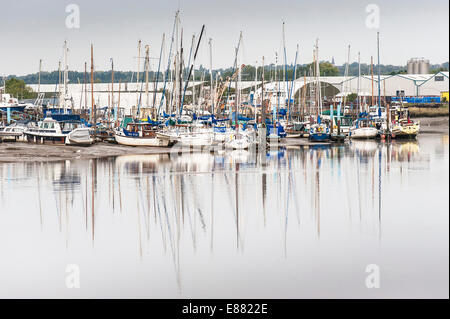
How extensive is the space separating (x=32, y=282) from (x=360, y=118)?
87153 millimetres

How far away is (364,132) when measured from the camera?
92.6 metres

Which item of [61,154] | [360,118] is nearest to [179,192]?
[61,154]

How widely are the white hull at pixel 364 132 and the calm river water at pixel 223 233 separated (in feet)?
142

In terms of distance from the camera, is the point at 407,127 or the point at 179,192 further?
the point at 407,127

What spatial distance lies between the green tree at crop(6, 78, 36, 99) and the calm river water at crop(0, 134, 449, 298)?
118m

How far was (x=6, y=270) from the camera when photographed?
2198cm

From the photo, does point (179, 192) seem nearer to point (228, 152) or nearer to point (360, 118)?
point (228, 152)

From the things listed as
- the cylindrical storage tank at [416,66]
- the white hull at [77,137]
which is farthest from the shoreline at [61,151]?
the cylindrical storage tank at [416,66]

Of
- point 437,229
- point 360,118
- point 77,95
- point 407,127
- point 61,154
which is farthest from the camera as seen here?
point 77,95

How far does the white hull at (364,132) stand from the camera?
92.4 m

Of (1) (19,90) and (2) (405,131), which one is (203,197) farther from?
(1) (19,90)

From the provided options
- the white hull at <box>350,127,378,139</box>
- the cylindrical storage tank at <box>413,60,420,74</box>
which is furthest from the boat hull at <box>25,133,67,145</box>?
the cylindrical storage tank at <box>413,60,420,74</box>

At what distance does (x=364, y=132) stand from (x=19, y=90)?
92.8 m

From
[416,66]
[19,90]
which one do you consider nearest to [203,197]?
[19,90]
